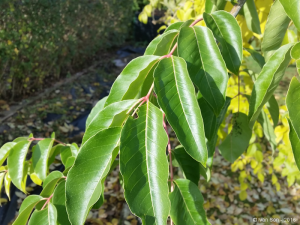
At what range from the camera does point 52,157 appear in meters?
1.07

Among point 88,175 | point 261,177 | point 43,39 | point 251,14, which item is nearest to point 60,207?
point 88,175

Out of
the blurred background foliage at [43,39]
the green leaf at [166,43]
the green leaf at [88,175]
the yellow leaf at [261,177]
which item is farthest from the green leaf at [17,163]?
the blurred background foliage at [43,39]

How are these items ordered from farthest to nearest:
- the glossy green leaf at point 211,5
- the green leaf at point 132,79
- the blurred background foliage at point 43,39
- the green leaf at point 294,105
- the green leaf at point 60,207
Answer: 1. the blurred background foliage at point 43,39
2. the glossy green leaf at point 211,5
3. the green leaf at point 60,207
4. the green leaf at point 132,79
5. the green leaf at point 294,105

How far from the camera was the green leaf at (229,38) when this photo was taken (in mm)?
619

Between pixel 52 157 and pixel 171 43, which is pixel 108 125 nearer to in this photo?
pixel 171 43

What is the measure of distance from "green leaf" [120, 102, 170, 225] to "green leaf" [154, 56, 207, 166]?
5 cm

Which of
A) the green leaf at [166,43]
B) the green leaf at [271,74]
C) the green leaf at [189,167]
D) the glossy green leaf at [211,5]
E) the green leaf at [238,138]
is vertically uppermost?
the glossy green leaf at [211,5]

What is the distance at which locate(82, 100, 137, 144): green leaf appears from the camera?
0.54 meters

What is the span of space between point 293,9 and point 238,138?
0.53 meters

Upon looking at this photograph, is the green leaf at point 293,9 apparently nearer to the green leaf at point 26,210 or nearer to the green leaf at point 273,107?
the green leaf at point 273,107

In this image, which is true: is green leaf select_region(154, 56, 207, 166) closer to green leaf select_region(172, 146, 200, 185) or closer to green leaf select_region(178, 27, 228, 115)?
green leaf select_region(178, 27, 228, 115)

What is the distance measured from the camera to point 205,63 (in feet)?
1.87

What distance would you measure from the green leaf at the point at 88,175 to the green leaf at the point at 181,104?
0.13 metres

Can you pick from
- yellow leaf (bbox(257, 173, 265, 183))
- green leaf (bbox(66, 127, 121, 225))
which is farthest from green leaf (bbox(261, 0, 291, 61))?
yellow leaf (bbox(257, 173, 265, 183))
